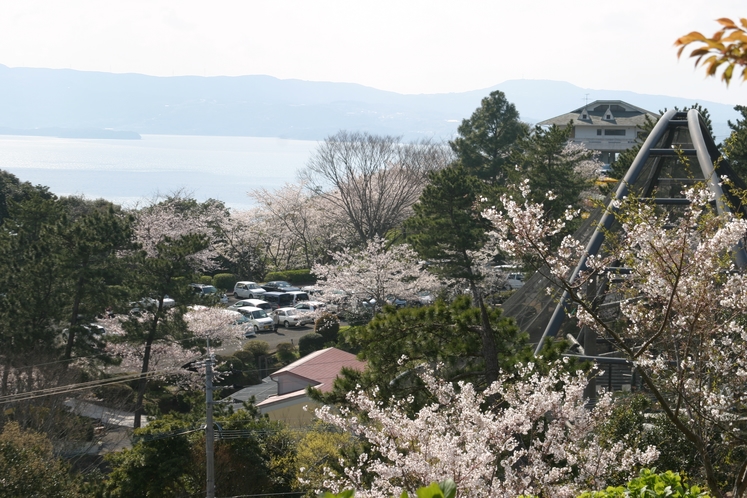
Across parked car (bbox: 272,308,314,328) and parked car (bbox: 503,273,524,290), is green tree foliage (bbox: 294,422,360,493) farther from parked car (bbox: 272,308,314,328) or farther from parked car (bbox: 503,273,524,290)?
parked car (bbox: 503,273,524,290)

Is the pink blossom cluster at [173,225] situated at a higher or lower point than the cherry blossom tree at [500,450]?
lower

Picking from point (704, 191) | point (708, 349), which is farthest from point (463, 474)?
point (704, 191)

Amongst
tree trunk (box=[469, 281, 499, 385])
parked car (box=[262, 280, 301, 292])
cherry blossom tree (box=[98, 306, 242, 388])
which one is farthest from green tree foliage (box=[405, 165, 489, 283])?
tree trunk (box=[469, 281, 499, 385])

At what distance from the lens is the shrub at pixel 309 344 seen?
94.2 feet

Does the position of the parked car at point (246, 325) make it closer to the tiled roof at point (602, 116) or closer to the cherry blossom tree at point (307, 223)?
the cherry blossom tree at point (307, 223)

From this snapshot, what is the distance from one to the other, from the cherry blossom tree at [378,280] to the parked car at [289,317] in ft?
5.74

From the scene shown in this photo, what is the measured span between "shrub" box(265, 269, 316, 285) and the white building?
29.5m

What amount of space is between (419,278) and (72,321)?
53.4ft

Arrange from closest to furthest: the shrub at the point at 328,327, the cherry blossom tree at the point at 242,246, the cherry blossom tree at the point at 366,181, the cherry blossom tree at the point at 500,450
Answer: the cherry blossom tree at the point at 500,450 → the shrub at the point at 328,327 → the cherry blossom tree at the point at 366,181 → the cherry blossom tree at the point at 242,246

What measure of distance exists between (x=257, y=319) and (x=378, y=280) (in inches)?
237

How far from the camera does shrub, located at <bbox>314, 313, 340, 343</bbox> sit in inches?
1167

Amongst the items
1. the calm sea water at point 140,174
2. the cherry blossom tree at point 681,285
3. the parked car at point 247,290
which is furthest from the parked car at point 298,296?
the calm sea water at point 140,174

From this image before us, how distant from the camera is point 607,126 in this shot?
6341cm

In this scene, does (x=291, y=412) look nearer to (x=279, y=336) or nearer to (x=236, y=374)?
(x=236, y=374)
